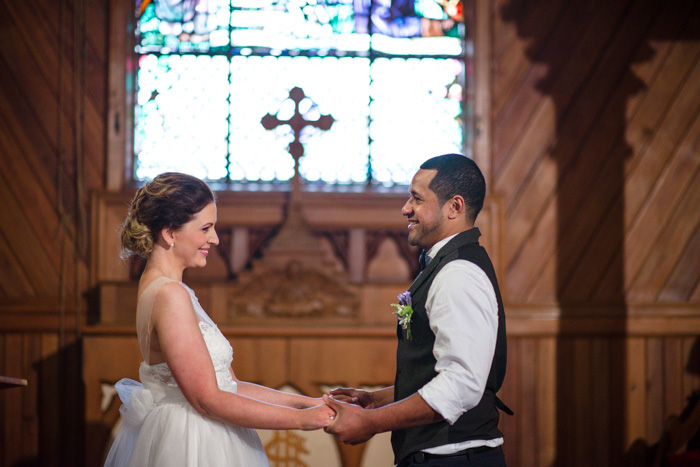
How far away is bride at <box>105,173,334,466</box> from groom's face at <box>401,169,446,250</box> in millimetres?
696

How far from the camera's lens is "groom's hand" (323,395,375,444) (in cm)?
213

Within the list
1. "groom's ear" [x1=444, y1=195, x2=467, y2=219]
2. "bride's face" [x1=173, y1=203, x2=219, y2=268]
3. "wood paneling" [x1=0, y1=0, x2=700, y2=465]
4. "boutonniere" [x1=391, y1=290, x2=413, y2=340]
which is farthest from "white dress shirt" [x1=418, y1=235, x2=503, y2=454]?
"wood paneling" [x1=0, y1=0, x2=700, y2=465]

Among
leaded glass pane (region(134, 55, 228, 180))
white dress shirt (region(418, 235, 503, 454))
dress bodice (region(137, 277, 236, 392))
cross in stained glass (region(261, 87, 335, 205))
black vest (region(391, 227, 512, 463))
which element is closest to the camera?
white dress shirt (region(418, 235, 503, 454))

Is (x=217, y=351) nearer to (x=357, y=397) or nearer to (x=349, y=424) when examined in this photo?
(x=349, y=424)

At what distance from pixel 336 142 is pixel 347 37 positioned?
0.72 metres

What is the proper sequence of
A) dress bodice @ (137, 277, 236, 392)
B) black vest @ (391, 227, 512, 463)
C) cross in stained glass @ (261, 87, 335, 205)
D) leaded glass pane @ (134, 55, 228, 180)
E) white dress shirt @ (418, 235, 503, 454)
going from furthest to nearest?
leaded glass pane @ (134, 55, 228, 180) < cross in stained glass @ (261, 87, 335, 205) < dress bodice @ (137, 277, 236, 392) < black vest @ (391, 227, 512, 463) < white dress shirt @ (418, 235, 503, 454)

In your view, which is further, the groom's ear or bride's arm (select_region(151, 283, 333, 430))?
the groom's ear

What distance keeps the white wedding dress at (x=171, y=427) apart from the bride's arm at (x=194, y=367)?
0.06 meters

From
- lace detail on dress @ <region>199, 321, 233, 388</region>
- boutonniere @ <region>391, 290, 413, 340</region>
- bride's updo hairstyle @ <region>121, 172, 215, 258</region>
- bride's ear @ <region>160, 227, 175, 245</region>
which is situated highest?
bride's updo hairstyle @ <region>121, 172, 215, 258</region>

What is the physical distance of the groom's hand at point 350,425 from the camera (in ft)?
7.00

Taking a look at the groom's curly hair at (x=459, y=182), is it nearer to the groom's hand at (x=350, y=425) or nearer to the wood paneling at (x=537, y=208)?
the groom's hand at (x=350, y=425)

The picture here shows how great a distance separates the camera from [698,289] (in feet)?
13.7

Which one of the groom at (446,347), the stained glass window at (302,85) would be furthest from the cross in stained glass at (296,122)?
the groom at (446,347)

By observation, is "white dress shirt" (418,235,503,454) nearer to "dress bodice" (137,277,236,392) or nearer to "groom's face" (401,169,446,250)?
"groom's face" (401,169,446,250)
